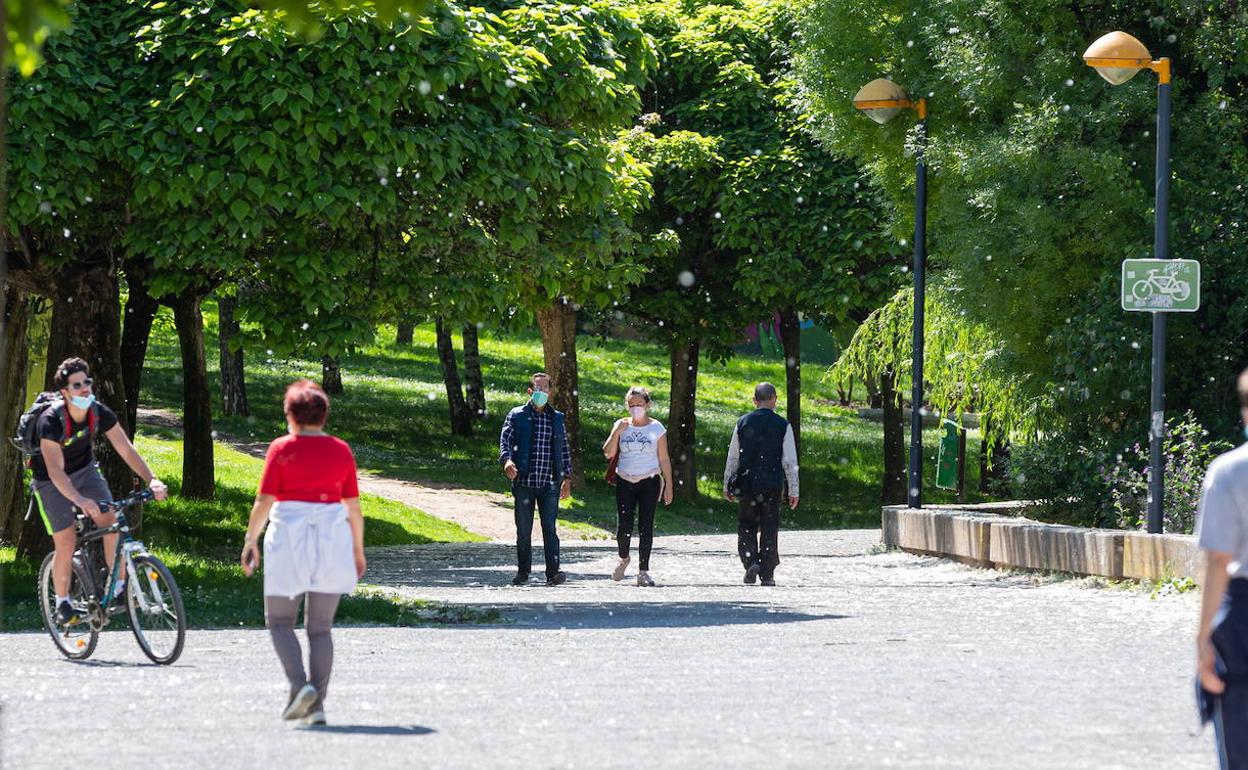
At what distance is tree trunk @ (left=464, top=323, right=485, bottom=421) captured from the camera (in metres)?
38.9

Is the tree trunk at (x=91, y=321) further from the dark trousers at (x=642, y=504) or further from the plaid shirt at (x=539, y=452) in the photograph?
the dark trousers at (x=642, y=504)

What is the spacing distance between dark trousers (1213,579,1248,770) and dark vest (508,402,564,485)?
1067cm

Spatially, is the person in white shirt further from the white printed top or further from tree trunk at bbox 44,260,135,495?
tree trunk at bbox 44,260,135,495

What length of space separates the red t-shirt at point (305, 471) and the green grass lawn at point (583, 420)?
2093 cm

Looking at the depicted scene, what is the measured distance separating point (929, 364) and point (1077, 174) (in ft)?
20.9

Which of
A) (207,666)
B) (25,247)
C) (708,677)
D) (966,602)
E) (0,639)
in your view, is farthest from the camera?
(25,247)

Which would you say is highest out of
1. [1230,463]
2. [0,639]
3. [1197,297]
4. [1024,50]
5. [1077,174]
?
[1024,50]

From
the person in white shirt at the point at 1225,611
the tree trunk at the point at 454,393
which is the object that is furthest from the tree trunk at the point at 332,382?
the person in white shirt at the point at 1225,611

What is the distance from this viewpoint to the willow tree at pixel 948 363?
2019 centimetres

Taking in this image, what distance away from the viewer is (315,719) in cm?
778

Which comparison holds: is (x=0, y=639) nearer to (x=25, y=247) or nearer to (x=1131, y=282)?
(x=25, y=247)

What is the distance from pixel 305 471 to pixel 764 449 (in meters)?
8.14

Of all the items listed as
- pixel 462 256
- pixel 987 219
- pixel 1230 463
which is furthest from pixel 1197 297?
pixel 1230 463

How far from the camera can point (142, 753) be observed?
7.10 meters
